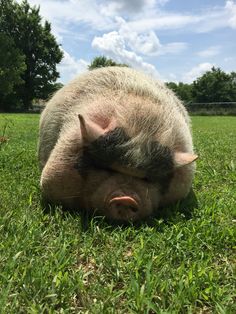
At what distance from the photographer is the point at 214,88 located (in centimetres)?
6488

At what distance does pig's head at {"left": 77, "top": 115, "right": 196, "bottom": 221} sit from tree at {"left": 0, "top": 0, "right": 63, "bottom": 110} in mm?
54533

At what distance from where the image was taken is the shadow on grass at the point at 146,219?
11.8 feet

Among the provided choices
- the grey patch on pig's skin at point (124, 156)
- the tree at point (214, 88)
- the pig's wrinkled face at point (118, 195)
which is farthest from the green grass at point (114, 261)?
the tree at point (214, 88)

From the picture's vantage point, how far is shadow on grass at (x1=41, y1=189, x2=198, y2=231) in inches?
142

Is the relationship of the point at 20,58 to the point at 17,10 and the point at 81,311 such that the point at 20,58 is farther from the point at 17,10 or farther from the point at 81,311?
the point at 81,311

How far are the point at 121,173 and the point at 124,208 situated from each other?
275mm

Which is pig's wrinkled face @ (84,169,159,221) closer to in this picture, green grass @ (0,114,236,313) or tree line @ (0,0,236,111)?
green grass @ (0,114,236,313)

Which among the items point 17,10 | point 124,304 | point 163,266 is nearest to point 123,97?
point 163,266

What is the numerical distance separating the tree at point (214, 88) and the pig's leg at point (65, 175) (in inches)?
2426

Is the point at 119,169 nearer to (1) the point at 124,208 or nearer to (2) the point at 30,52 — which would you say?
(1) the point at 124,208

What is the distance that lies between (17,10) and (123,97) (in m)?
59.7

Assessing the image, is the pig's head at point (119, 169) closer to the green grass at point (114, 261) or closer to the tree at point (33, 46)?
the green grass at point (114, 261)

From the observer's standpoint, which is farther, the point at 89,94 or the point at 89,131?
the point at 89,94

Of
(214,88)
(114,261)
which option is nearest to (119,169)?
(114,261)
